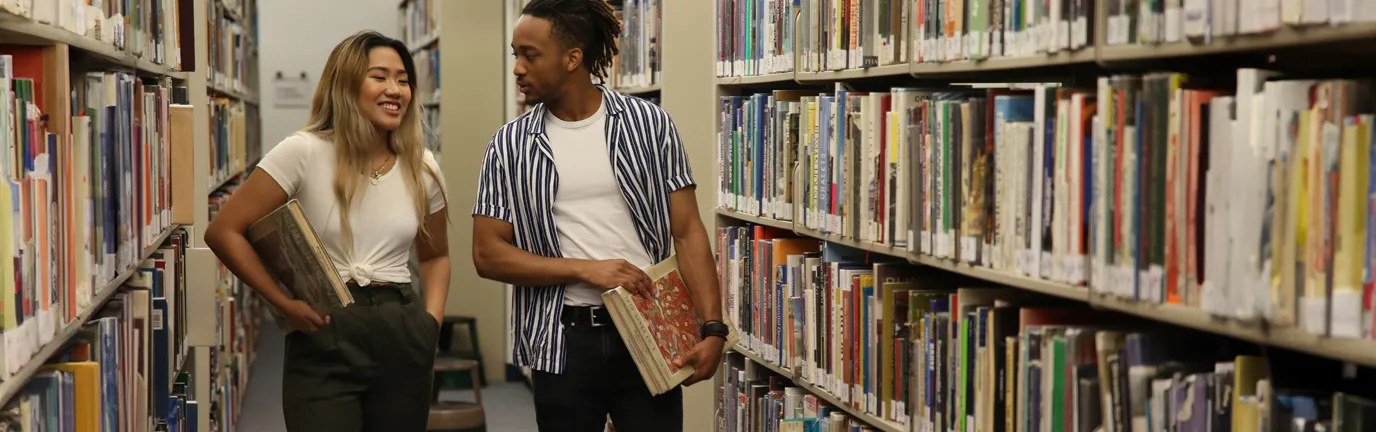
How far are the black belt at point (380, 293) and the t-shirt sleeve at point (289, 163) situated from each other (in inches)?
8.6

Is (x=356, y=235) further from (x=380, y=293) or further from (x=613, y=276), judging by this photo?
(x=613, y=276)

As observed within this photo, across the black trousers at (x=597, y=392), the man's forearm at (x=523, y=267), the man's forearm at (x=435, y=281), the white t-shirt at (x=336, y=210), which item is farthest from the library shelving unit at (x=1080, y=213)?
the white t-shirt at (x=336, y=210)

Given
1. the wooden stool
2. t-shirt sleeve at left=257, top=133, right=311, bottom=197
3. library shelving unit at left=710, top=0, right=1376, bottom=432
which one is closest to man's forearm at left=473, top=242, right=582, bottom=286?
t-shirt sleeve at left=257, top=133, right=311, bottom=197

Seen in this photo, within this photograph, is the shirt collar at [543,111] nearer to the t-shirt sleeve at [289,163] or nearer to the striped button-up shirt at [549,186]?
the striped button-up shirt at [549,186]

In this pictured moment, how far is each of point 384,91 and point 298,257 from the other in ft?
1.26

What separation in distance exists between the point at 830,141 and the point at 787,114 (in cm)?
29

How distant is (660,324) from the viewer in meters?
2.44

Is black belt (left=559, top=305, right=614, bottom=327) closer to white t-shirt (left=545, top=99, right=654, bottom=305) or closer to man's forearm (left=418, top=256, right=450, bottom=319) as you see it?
white t-shirt (left=545, top=99, right=654, bottom=305)

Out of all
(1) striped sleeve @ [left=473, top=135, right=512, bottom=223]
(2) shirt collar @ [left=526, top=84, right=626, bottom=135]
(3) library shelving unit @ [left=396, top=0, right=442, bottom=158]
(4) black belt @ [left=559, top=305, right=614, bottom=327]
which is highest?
(3) library shelving unit @ [left=396, top=0, right=442, bottom=158]

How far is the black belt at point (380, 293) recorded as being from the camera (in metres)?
2.50

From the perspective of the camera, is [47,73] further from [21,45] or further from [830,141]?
[830,141]

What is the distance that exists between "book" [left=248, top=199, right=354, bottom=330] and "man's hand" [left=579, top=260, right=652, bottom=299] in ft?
1.51

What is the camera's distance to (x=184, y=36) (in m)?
3.41

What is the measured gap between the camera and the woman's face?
8.51 ft
